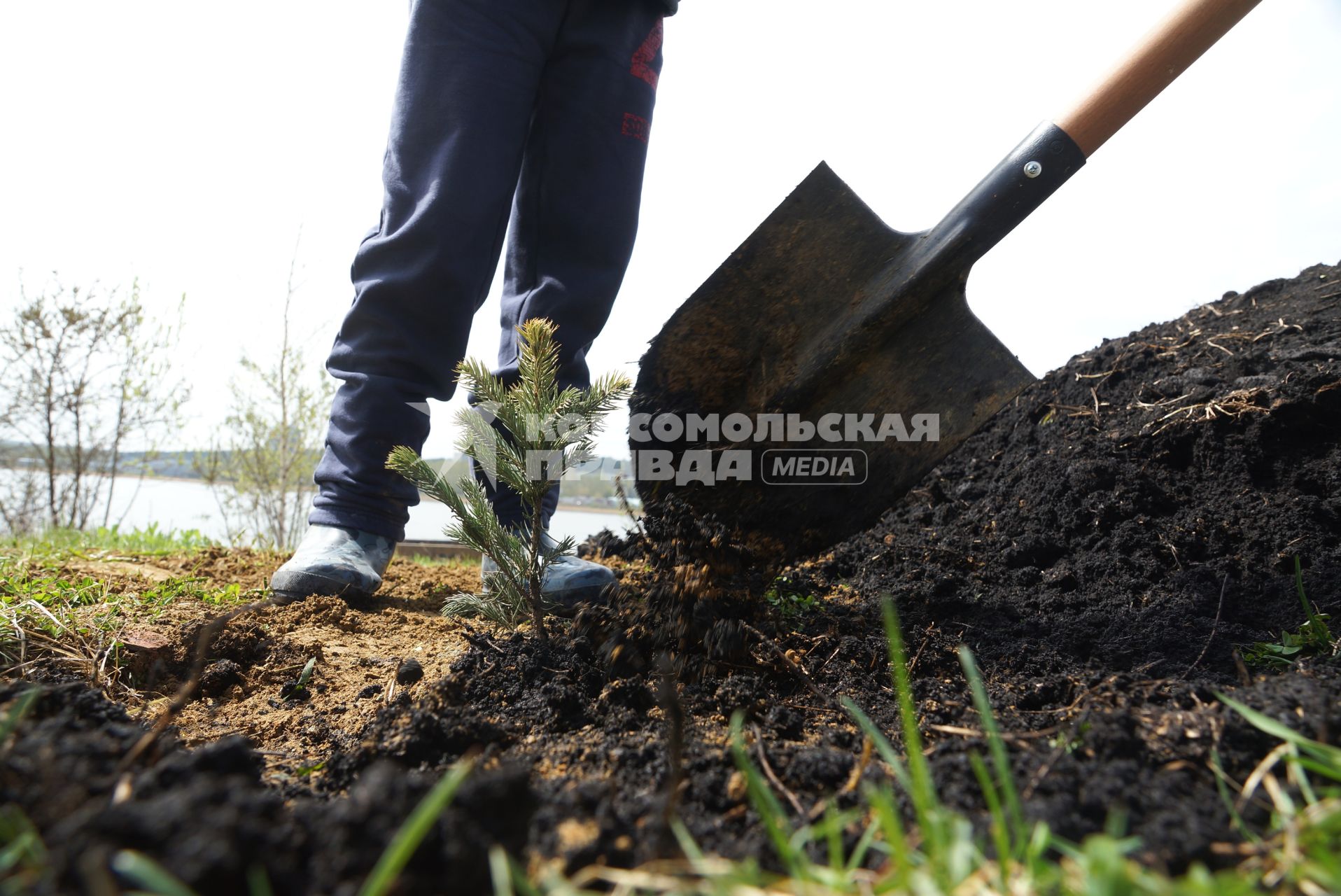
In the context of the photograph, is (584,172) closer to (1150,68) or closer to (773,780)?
(1150,68)

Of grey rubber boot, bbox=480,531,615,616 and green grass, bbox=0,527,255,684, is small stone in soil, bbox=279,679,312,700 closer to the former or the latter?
green grass, bbox=0,527,255,684

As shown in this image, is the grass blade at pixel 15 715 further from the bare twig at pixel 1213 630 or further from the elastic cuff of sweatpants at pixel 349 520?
the bare twig at pixel 1213 630

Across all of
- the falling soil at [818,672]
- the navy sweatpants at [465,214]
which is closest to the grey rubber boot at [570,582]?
the falling soil at [818,672]

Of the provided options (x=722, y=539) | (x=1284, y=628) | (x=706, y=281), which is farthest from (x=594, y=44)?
(x=1284, y=628)

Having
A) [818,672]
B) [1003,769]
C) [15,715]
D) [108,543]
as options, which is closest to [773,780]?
[1003,769]

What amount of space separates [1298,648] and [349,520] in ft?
7.92

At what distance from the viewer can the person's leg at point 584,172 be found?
8.06 feet

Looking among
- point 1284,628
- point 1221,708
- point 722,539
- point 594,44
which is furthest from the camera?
point 594,44

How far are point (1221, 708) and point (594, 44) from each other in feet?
8.33

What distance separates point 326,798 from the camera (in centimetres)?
98

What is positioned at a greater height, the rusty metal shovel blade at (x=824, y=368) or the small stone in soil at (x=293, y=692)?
the rusty metal shovel blade at (x=824, y=368)

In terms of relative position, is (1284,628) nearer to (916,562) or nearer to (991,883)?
(916,562)

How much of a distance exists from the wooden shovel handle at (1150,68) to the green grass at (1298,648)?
138 centimetres

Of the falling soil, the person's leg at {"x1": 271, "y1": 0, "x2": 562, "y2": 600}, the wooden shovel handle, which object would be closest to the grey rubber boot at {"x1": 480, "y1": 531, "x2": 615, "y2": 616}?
the falling soil
